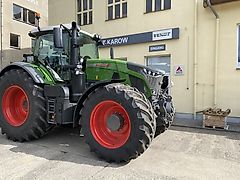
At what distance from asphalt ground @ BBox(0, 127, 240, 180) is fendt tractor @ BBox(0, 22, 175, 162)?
0.25 m

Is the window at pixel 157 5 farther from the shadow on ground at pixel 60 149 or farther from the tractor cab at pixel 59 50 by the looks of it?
the shadow on ground at pixel 60 149

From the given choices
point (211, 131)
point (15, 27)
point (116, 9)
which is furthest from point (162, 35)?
point (15, 27)

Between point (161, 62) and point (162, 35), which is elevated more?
point (162, 35)

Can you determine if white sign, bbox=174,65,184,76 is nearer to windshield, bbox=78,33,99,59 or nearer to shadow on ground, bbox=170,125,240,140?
shadow on ground, bbox=170,125,240,140

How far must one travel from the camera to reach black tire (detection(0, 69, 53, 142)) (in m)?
4.85

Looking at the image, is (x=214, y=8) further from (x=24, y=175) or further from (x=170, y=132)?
(x=24, y=175)

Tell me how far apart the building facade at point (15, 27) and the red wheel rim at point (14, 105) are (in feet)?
45.1

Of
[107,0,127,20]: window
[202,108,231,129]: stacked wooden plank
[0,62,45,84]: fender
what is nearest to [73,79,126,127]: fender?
[0,62,45,84]: fender

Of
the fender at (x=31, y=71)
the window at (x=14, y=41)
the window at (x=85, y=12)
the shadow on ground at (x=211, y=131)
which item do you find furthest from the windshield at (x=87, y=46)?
the window at (x=14, y=41)

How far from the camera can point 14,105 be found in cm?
555

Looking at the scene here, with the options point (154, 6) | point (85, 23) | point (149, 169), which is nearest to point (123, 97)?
point (149, 169)

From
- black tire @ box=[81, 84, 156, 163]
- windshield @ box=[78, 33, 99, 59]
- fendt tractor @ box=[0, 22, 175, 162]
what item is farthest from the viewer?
windshield @ box=[78, 33, 99, 59]

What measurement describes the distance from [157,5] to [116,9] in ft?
6.43

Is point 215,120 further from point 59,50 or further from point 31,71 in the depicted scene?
point 31,71
